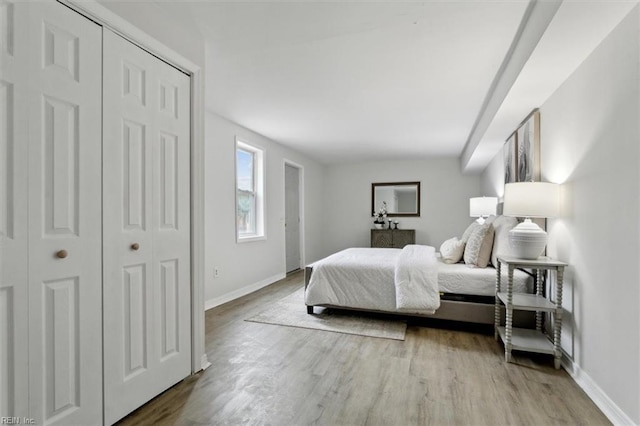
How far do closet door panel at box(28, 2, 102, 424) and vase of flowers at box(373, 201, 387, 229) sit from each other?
592cm

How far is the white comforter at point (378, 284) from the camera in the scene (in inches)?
116

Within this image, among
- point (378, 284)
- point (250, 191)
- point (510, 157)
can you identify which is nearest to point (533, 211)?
point (378, 284)

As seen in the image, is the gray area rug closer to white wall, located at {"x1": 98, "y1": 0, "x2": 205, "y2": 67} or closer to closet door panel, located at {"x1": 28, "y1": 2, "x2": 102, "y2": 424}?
closet door panel, located at {"x1": 28, "y1": 2, "x2": 102, "y2": 424}

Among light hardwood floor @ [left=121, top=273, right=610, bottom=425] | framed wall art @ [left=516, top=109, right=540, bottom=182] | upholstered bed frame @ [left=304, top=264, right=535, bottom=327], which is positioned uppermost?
framed wall art @ [left=516, top=109, right=540, bottom=182]

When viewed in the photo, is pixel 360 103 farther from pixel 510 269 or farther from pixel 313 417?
pixel 313 417

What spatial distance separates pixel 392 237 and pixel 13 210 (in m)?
6.16

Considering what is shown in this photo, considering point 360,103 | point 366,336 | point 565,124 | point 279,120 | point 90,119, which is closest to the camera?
point 90,119

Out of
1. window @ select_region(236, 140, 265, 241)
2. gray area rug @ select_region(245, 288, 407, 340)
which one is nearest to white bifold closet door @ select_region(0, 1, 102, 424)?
gray area rug @ select_region(245, 288, 407, 340)

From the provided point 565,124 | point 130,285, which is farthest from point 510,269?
point 130,285

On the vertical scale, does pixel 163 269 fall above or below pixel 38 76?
below

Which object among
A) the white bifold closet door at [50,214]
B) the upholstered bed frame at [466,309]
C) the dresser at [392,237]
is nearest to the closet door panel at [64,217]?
the white bifold closet door at [50,214]

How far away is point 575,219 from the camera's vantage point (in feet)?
6.99

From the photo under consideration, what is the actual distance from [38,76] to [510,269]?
2875 millimetres

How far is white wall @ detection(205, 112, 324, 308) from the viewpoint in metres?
3.76
